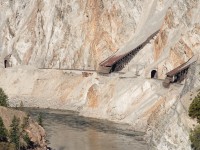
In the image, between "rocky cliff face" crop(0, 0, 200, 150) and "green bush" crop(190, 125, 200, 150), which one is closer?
"green bush" crop(190, 125, 200, 150)

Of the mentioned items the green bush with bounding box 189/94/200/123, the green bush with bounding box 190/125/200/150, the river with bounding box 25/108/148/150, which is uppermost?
the green bush with bounding box 189/94/200/123

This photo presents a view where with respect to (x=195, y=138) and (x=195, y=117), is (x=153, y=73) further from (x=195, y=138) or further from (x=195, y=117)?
(x=195, y=138)

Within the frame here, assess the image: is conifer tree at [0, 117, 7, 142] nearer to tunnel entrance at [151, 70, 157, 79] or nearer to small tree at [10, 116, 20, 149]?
small tree at [10, 116, 20, 149]

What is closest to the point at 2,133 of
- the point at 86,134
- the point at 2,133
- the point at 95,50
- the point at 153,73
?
the point at 2,133

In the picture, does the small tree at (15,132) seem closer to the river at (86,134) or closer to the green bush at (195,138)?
the river at (86,134)

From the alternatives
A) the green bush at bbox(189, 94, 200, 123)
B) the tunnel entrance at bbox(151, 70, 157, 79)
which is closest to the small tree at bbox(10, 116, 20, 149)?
the green bush at bbox(189, 94, 200, 123)

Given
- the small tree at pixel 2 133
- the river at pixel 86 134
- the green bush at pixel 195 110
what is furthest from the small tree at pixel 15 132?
the green bush at pixel 195 110
